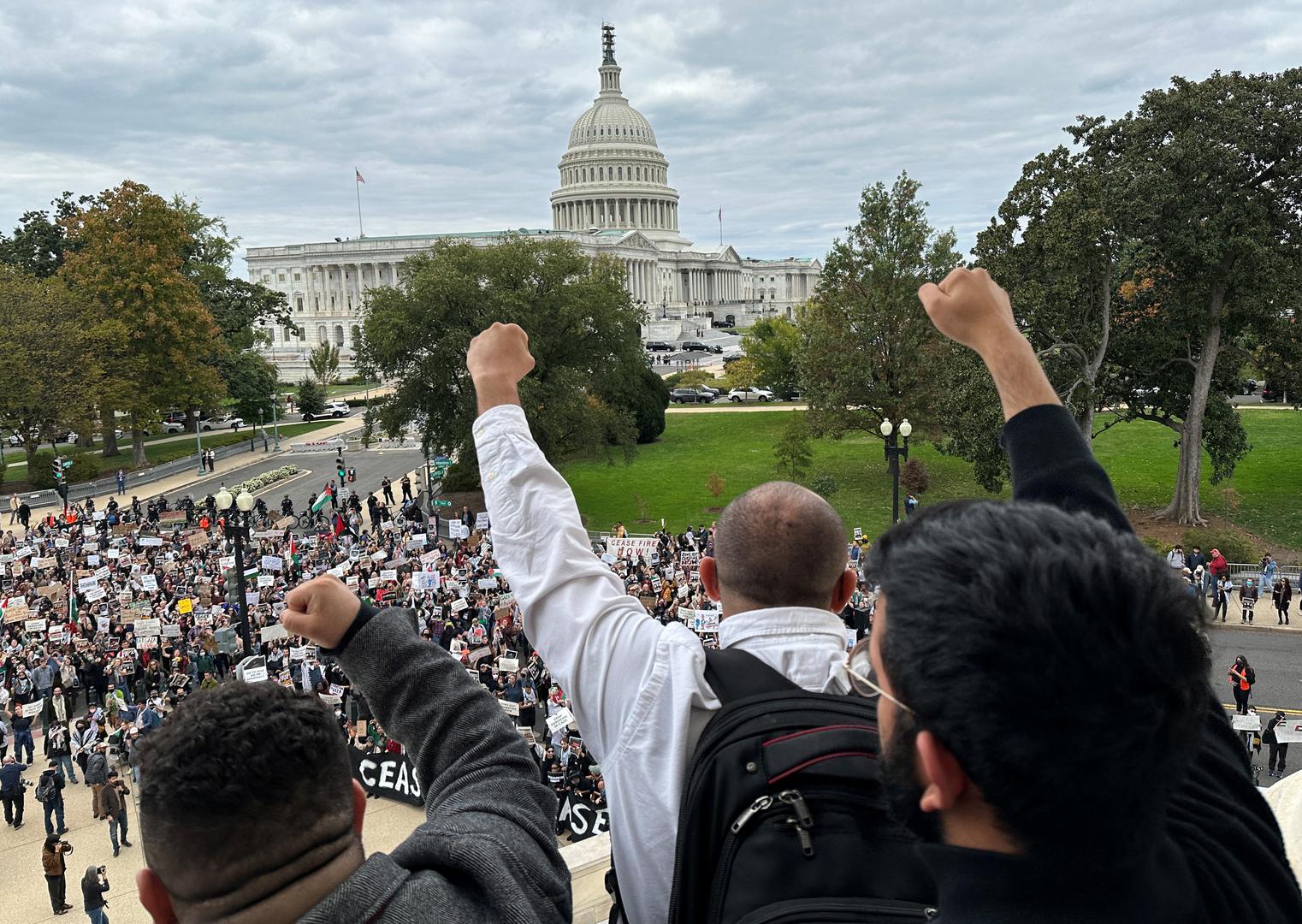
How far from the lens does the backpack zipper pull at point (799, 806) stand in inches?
79.5

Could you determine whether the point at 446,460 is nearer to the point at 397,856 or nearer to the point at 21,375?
the point at 21,375

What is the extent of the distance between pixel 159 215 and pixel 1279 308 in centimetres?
5137

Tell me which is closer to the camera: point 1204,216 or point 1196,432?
point 1204,216

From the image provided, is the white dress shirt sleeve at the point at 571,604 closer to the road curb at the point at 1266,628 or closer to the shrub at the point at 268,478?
the road curb at the point at 1266,628

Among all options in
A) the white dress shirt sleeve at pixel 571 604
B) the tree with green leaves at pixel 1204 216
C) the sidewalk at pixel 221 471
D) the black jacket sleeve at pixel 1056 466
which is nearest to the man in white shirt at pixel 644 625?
the white dress shirt sleeve at pixel 571 604

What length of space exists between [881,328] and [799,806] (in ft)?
127

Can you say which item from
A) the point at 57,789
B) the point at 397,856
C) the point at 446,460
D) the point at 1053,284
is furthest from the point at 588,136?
the point at 397,856

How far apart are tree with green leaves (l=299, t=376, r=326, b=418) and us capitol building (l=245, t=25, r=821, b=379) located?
5322 centimetres

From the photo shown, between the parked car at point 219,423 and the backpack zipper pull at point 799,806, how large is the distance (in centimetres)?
7093

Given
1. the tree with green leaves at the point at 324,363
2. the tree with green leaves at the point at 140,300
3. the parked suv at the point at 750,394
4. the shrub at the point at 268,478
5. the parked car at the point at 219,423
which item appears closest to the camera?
the shrub at the point at 268,478

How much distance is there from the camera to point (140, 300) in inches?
2015

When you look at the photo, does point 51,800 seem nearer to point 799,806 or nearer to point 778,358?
point 799,806

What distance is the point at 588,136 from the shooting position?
168 m

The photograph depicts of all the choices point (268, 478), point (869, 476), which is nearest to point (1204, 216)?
point (869, 476)
